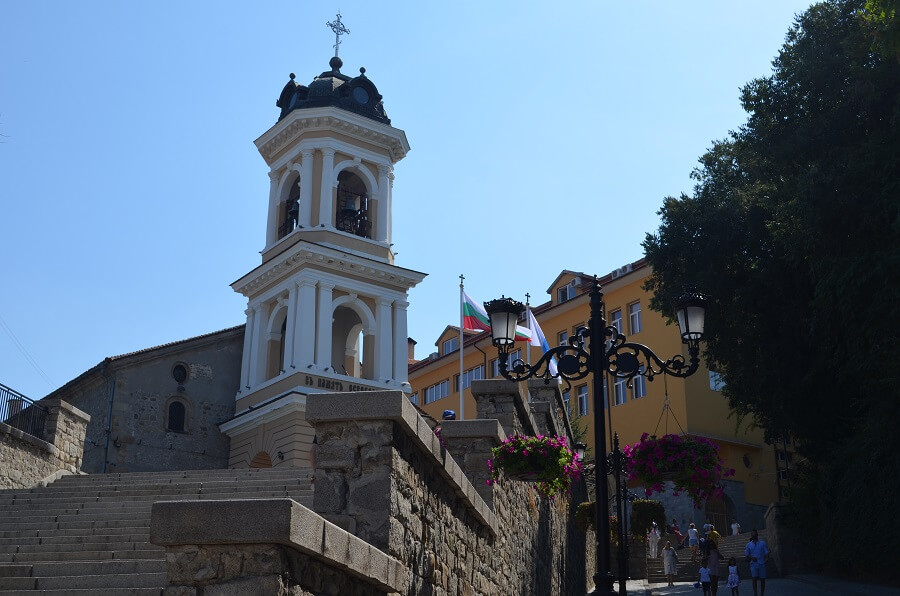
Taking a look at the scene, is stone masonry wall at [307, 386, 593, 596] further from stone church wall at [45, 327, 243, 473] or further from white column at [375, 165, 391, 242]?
white column at [375, 165, 391, 242]

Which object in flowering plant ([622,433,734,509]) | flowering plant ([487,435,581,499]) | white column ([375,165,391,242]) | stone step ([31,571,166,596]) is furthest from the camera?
white column ([375,165,391,242])

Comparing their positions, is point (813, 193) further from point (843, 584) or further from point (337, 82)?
point (337, 82)

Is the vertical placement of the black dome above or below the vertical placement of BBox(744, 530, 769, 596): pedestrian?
above

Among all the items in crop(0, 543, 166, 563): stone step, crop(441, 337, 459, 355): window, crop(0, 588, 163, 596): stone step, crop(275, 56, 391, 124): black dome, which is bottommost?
crop(0, 588, 163, 596): stone step

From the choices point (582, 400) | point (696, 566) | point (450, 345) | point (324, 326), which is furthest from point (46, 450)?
point (450, 345)

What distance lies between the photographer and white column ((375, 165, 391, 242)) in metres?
36.9

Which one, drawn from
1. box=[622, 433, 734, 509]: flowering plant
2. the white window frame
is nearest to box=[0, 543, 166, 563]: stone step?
box=[622, 433, 734, 509]: flowering plant

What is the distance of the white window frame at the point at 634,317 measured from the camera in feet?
157

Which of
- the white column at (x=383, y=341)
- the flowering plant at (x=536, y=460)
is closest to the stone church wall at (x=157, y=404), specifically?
the white column at (x=383, y=341)

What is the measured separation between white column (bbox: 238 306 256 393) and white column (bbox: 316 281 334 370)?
3390 millimetres

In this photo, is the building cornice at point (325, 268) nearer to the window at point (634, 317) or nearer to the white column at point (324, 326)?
the white column at point (324, 326)

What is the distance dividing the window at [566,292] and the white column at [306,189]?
20187 millimetres

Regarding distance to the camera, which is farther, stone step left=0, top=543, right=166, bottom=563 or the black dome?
the black dome

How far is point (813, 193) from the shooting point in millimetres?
22469
